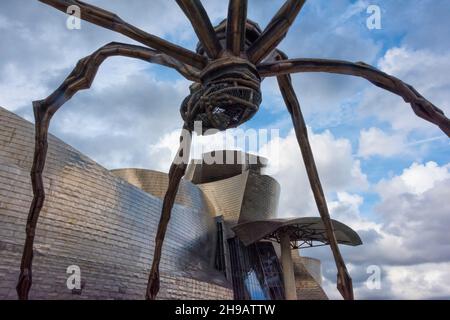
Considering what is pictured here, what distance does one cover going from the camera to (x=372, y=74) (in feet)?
12.2

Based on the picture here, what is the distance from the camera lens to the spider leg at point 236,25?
11.3ft

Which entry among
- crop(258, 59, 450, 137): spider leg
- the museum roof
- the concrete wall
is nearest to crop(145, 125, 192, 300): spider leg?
crop(258, 59, 450, 137): spider leg

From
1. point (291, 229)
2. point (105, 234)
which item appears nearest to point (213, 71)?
point (105, 234)

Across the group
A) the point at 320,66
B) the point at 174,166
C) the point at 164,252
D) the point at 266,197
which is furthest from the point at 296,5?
the point at 266,197

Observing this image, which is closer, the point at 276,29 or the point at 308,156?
the point at 276,29

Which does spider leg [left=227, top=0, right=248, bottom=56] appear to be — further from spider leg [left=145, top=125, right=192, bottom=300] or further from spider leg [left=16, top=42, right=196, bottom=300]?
spider leg [left=145, top=125, right=192, bottom=300]

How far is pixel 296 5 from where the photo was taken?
3582 mm

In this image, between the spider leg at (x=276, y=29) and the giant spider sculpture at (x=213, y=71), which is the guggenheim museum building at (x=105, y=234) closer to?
the giant spider sculpture at (x=213, y=71)

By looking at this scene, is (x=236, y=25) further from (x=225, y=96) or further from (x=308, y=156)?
(x=308, y=156)

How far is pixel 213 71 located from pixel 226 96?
0.50 metres

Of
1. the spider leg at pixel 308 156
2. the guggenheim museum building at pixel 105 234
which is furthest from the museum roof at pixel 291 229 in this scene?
the spider leg at pixel 308 156

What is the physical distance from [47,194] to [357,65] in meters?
11.9

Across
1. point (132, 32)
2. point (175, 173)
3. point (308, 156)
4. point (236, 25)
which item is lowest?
point (175, 173)
